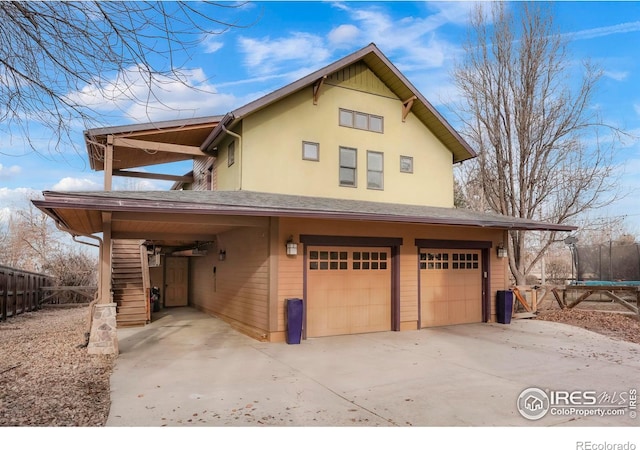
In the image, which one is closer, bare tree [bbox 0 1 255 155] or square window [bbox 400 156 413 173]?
bare tree [bbox 0 1 255 155]

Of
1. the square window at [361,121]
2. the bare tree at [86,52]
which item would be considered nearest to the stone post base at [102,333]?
the bare tree at [86,52]

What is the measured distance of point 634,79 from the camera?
1098 centimetres

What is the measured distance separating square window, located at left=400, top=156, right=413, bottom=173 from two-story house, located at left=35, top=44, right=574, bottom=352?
0.05 m

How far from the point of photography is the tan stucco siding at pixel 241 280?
9914 mm

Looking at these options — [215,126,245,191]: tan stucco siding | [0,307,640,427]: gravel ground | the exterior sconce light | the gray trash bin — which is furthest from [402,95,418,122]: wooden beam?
[0,307,640,427]: gravel ground

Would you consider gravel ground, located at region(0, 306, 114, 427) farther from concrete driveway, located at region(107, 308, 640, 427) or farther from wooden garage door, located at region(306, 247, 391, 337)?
wooden garage door, located at region(306, 247, 391, 337)

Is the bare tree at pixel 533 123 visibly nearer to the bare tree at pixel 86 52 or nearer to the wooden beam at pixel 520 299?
the wooden beam at pixel 520 299

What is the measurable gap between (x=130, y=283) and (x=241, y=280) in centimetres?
414

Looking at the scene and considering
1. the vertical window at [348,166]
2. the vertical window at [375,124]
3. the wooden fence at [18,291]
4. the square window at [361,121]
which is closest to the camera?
the vertical window at [348,166]

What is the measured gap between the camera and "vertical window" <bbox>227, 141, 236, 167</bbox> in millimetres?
11455

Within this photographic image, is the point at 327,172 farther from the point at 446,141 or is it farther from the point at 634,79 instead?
the point at 634,79

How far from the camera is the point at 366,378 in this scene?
266 inches

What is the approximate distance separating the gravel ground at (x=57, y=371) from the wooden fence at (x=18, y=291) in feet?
5.21

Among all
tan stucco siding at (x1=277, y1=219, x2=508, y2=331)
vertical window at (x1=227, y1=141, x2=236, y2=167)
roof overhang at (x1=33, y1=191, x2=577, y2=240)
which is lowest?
tan stucco siding at (x1=277, y1=219, x2=508, y2=331)
